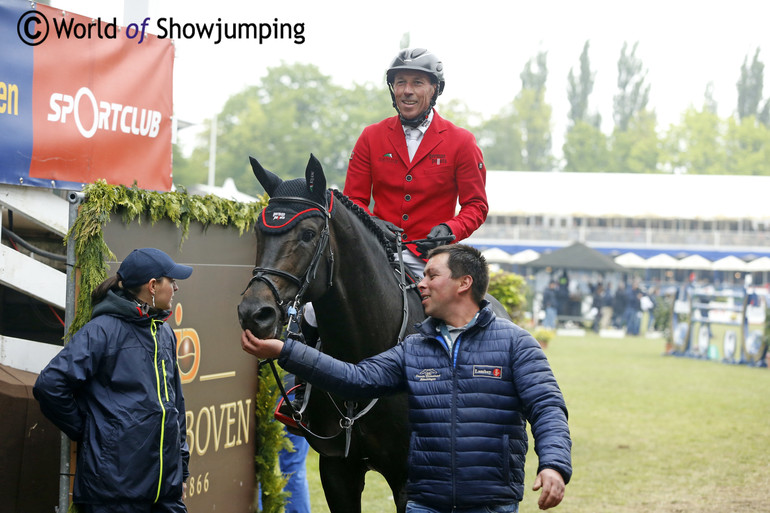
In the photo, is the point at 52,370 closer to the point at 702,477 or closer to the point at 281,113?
the point at 702,477

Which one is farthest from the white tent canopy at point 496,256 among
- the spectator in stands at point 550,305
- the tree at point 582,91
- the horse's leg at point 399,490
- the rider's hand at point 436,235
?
the horse's leg at point 399,490

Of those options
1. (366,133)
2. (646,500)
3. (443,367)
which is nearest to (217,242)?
(366,133)

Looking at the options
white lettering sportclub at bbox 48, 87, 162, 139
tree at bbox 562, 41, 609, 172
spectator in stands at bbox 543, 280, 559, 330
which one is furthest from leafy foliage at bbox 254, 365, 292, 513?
tree at bbox 562, 41, 609, 172

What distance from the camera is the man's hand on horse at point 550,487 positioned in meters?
3.05

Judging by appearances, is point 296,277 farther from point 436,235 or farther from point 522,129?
point 522,129

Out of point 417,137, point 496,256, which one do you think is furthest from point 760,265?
point 417,137

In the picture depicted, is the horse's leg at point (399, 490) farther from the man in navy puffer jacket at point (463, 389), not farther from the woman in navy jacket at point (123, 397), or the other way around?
the woman in navy jacket at point (123, 397)

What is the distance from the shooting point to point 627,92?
7944 centimetres

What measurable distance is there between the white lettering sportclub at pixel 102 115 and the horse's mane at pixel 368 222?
208 centimetres

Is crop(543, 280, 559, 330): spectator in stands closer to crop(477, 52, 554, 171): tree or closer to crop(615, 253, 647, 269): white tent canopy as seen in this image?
crop(615, 253, 647, 269): white tent canopy

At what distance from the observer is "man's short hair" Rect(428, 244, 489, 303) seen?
142 inches

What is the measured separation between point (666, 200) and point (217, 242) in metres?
45.1

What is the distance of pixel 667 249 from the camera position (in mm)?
51531

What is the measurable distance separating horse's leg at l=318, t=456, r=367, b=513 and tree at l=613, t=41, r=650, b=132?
76286 mm
